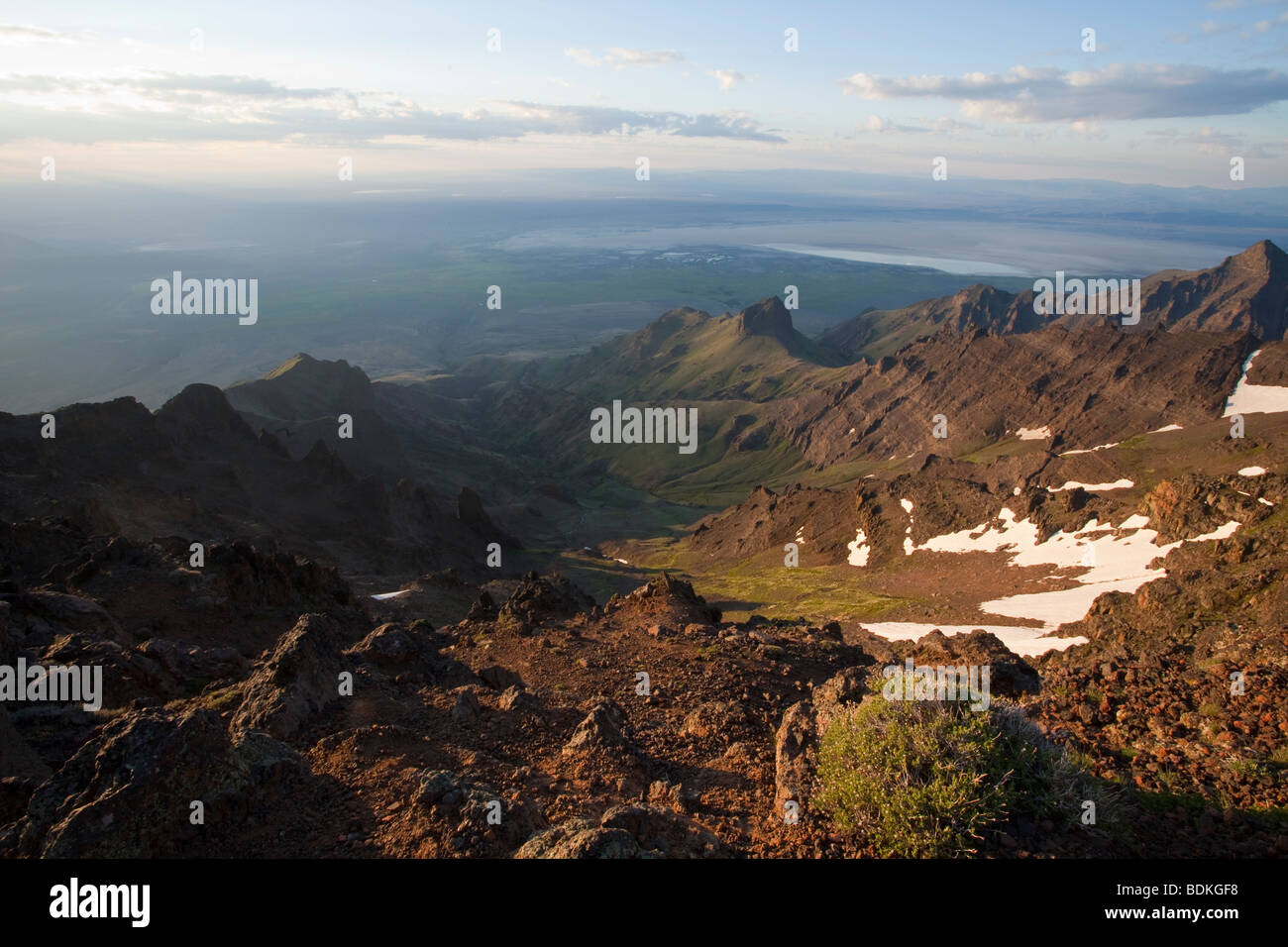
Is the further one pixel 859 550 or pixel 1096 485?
pixel 859 550

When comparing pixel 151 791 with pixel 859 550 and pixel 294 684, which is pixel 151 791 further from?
pixel 859 550

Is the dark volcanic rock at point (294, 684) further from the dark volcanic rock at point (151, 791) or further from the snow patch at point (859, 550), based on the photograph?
the snow patch at point (859, 550)

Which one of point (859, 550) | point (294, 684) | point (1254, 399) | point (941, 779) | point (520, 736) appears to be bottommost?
point (859, 550)

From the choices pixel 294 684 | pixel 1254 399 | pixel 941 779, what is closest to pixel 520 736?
pixel 294 684

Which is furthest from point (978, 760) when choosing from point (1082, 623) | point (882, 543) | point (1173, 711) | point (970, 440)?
point (970, 440)

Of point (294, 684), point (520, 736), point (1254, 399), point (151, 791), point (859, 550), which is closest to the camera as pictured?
point (151, 791)

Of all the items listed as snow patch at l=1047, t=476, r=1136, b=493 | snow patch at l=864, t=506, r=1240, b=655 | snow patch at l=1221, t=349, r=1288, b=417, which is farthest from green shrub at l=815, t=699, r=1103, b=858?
snow patch at l=1221, t=349, r=1288, b=417
